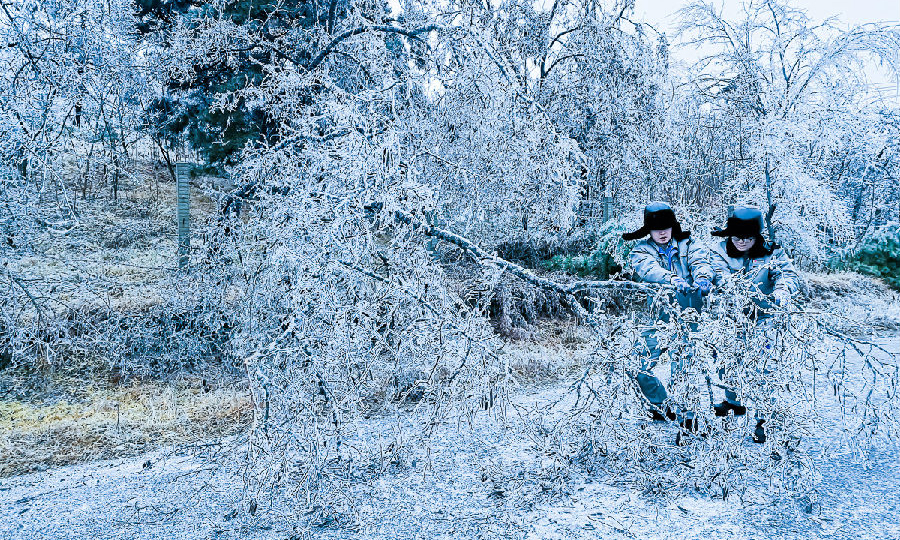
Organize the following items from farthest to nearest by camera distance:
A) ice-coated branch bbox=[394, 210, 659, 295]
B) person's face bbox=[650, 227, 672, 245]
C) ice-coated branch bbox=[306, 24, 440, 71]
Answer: person's face bbox=[650, 227, 672, 245], ice-coated branch bbox=[306, 24, 440, 71], ice-coated branch bbox=[394, 210, 659, 295]

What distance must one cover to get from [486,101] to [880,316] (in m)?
8.45

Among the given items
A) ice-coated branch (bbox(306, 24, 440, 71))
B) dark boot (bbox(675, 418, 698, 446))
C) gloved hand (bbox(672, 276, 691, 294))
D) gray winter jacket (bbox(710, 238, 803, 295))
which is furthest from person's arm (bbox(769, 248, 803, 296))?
ice-coated branch (bbox(306, 24, 440, 71))

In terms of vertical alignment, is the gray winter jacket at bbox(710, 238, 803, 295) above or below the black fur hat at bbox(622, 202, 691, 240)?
below

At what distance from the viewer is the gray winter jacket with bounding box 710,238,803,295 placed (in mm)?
3373

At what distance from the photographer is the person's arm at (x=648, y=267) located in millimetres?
3590

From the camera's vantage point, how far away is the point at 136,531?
3131 mm

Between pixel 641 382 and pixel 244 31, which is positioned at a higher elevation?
pixel 244 31

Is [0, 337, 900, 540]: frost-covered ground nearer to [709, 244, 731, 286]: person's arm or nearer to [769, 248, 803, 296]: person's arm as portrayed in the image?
[769, 248, 803, 296]: person's arm

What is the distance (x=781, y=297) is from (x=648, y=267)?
0.93 m

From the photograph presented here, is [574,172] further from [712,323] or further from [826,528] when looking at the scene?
[826,528]

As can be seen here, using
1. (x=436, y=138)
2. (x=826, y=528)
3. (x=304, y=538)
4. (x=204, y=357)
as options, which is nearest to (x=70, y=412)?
(x=204, y=357)

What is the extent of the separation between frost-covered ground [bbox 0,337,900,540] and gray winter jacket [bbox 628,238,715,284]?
1.08m

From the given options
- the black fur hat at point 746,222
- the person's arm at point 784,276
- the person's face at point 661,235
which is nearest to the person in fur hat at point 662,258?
the person's face at point 661,235

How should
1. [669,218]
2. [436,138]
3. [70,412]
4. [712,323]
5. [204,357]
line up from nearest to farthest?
[712,323], [669,218], [436,138], [70,412], [204,357]
